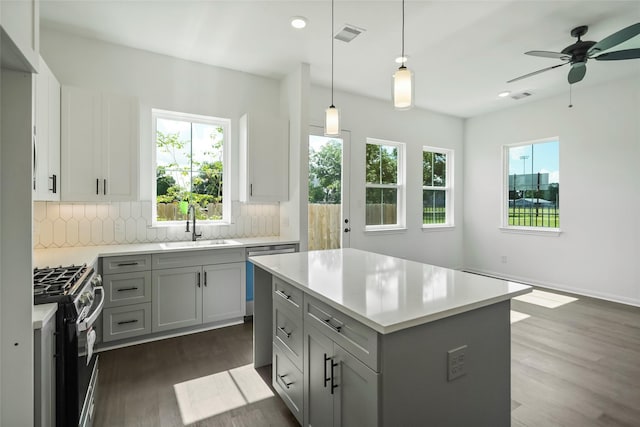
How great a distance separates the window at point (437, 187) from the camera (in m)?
5.85

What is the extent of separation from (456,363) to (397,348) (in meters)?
0.35

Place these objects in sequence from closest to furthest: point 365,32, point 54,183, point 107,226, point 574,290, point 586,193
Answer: point 54,183
point 365,32
point 107,226
point 586,193
point 574,290

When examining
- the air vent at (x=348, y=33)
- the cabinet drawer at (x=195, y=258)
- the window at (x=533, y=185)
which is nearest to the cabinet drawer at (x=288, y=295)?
the cabinet drawer at (x=195, y=258)

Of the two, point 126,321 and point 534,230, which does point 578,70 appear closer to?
point 534,230

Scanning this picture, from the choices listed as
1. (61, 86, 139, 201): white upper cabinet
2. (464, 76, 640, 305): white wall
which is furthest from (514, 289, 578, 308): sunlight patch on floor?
(61, 86, 139, 201): white upper cabinet

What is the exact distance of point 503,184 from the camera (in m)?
5.64

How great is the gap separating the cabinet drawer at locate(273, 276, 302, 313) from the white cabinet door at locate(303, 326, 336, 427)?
171mm

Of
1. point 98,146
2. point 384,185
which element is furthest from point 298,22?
point 384,185

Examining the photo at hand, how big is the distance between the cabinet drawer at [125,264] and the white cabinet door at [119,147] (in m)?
0.60

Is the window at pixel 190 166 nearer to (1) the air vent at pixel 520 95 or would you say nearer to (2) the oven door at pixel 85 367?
(2) the oven door at pixel 85 367

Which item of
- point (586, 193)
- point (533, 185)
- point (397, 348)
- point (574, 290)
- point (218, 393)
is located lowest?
point (218, 393)

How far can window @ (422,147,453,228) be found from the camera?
5.85m

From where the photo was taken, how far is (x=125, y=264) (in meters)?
2.90

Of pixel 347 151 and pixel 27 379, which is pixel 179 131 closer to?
pixel 347 151
